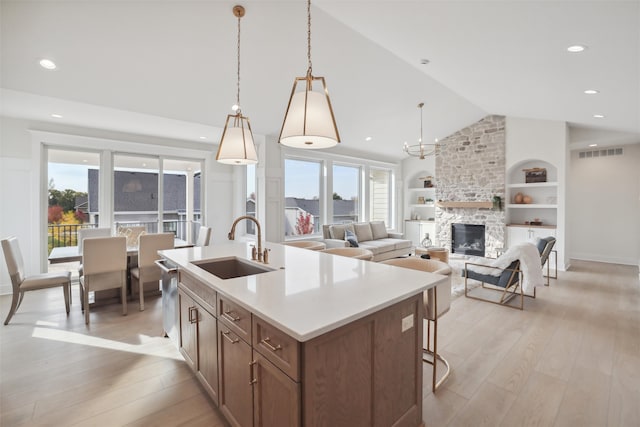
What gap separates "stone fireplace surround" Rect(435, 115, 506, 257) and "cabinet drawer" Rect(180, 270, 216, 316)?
6843mm

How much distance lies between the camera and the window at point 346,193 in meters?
7.62

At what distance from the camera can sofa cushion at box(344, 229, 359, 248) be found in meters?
6.06

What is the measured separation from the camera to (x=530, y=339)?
9.84 ft

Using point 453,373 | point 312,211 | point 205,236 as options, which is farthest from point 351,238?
point 453,373

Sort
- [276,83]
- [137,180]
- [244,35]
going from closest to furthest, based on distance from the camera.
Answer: [244,35], [276,83], [137,180]

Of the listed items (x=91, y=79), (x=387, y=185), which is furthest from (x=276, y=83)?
(x=387, y=185)

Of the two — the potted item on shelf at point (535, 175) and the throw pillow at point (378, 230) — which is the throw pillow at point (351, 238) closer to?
the throw pillow at point (378, 230)

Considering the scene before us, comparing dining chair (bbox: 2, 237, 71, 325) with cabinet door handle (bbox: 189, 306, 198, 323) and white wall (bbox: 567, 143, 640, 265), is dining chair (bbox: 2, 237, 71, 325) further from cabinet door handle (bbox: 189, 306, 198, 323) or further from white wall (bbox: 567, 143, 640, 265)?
white wall (bbox: 567, 143, 640, 265)

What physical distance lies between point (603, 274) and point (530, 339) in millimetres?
4143

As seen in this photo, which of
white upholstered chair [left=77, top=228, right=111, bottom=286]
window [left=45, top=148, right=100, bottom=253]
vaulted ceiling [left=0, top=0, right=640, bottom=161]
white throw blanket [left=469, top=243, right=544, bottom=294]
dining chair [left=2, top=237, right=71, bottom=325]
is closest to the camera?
vaulted ceiling [left=0, top=0, right=640, bottom=161]

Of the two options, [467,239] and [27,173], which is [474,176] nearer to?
[467,239]

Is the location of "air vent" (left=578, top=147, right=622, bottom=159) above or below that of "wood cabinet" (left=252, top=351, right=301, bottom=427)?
above

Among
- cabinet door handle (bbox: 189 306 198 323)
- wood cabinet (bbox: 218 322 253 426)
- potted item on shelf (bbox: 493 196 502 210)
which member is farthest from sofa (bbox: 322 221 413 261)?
wood cabinet (bbox: 218 322 253 426)

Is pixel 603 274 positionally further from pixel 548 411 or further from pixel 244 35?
pixel 244 35
